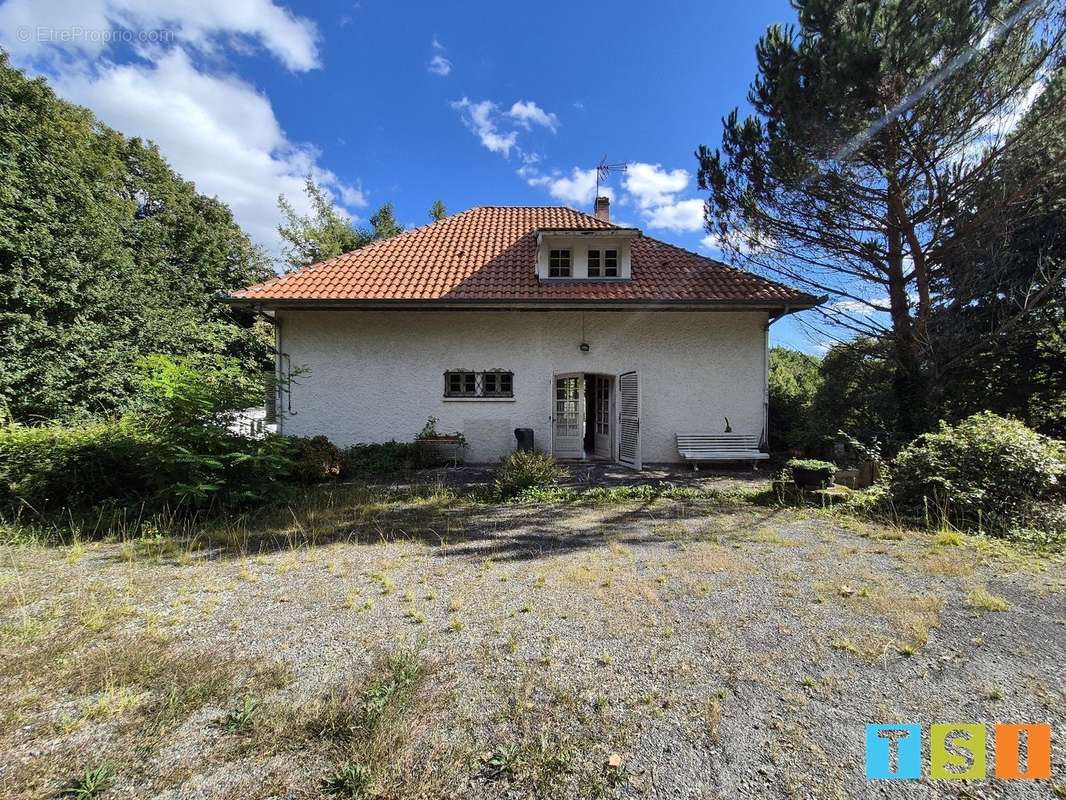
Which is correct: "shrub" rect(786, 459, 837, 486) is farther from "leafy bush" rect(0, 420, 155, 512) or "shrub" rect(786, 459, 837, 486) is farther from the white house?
"leafy bush" rect(0, 420, 155, 512)

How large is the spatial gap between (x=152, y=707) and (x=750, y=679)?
3.08 metres

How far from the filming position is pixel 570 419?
10.6m

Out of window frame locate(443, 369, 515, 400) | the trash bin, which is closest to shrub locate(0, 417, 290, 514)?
window frame locate(443, 369, 515, 400)

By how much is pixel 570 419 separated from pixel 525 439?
53.6 inches

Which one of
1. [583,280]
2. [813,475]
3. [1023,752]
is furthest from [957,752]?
[583,280]

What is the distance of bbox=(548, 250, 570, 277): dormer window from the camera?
35.5 feet

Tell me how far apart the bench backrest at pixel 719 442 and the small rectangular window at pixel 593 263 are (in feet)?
14.3

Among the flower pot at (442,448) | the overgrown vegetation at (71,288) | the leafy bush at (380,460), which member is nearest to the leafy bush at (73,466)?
the overgrown vegetation at (71,288)

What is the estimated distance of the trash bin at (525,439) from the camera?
988 cm

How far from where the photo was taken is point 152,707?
7.28 ft

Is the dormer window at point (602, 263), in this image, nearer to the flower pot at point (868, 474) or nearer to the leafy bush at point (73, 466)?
the flower pot at point (868, 474)

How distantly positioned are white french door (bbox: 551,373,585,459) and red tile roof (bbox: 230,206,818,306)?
6.97 ft

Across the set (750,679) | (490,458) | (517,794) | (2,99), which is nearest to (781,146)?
(490,458)

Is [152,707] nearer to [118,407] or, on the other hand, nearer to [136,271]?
[118,407]
